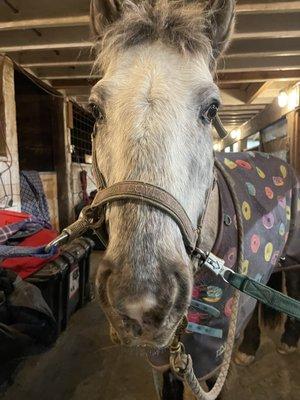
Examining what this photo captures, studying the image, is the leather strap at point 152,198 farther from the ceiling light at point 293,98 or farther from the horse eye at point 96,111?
the ceiling light at point 293,98

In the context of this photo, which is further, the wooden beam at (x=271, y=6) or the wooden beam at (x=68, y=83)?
the wooden beam at (x=68, y=83)

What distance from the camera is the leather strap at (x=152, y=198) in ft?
2.06

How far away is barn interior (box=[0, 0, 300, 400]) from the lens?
1839mm

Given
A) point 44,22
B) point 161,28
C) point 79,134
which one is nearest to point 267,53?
point 44,22

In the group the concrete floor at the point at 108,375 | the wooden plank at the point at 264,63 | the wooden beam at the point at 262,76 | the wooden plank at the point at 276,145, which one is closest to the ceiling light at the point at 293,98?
the wooden beam at the point at 262,76

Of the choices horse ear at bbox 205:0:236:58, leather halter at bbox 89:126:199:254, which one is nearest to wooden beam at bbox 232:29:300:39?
horse ear at bbox 205:0:236:58

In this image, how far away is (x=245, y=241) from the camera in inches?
45.5

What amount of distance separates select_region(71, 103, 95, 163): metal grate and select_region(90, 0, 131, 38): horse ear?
17.1ft

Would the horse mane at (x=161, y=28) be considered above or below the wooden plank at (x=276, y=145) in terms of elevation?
below

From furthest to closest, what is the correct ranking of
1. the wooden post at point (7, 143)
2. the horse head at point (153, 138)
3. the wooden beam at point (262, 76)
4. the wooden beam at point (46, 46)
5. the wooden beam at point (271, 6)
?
the wooden beam at point (262, 76)
the wooden post at point (7, 143)
the wooden beam at point (46, 46)
the wooden beam at point (271, 6)
the horse head at point (153, 138)

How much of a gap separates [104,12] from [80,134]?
6.04 meters

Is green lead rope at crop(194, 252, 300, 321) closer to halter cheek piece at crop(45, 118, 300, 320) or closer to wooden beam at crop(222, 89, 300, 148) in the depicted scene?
halter cheek piece at crop(45, 118, 300, 320)

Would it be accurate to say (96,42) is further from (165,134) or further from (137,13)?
(165,134)

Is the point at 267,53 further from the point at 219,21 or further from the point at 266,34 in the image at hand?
the point at 219,21
